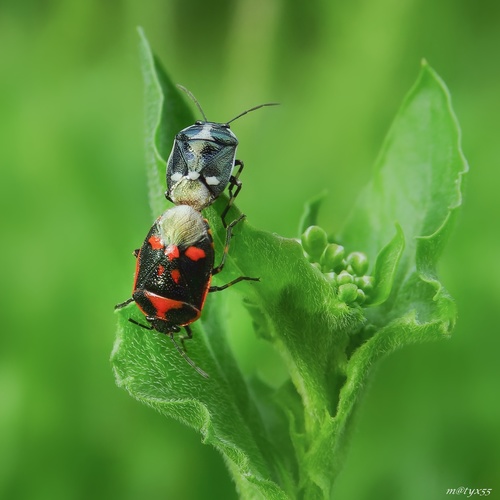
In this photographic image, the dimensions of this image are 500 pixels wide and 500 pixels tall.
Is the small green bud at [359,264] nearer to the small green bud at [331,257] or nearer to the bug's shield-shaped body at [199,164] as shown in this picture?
the small green bud at [331,257]

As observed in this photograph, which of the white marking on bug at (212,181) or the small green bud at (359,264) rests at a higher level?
the white marking on bug at (212,181)

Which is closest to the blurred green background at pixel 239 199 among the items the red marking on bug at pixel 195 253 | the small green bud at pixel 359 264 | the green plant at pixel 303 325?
the green plant at pixel 303 325

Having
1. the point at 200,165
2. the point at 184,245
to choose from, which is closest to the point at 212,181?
the point at 200,165

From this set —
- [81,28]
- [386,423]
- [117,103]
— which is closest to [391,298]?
[386,423]

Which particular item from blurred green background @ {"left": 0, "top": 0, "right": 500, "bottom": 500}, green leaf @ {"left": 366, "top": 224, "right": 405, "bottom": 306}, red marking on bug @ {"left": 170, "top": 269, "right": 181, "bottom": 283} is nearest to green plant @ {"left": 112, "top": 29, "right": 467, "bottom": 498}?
green leaf @ {"left": 366, "top": 224, "right": 405, "bottom": 306}

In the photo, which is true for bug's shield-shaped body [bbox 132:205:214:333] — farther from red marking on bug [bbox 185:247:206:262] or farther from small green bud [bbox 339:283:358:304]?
small green bud [bbox 339:283:358:304]

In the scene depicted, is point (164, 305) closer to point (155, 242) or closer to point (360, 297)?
point (155, 242)
